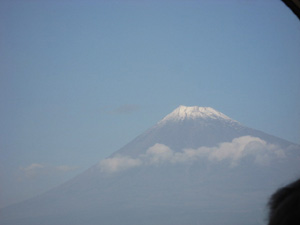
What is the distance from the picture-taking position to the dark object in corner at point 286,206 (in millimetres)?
266

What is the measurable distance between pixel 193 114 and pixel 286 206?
67.5 meters

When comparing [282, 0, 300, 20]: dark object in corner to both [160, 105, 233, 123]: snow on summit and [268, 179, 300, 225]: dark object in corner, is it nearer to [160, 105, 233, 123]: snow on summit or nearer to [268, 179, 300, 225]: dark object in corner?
[268, 179, 300, 225]: dark object in corner

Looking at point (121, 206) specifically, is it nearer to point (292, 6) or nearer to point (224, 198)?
point (224, 198)

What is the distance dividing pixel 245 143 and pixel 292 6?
191 ft

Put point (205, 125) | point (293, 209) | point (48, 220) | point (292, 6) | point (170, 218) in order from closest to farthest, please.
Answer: point (293, 209) < point (292, 6) < point (48, 220) < point (170, 218) < point (205, 125)

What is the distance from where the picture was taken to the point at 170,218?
41.8 meters

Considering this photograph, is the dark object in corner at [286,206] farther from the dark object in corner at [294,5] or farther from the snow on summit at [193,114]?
the snow on summit at [193,114]

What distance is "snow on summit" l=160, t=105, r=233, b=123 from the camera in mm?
66125

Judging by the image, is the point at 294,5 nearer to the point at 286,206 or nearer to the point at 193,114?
the point at 286,206

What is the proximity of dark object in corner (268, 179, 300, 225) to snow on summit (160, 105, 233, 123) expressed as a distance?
211ft

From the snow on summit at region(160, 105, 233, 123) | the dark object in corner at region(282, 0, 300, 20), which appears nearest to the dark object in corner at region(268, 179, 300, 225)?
the dark object in corner at region(282, 0, 300, 20)

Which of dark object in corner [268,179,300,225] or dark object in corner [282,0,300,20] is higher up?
dark object in corner [282,0,300,20]

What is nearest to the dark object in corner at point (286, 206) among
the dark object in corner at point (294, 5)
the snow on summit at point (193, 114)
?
the dark object in corner at point (294, 5)

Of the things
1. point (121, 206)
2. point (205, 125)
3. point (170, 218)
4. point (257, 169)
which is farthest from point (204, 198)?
point (205, 125)
